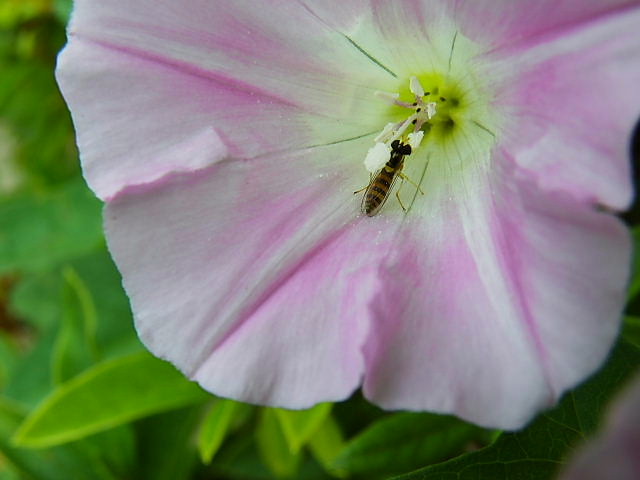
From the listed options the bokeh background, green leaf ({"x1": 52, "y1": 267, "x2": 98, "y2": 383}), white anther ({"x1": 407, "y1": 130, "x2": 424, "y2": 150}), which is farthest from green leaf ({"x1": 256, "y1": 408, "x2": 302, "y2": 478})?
white anther ({"x1": 407, "y1": 130, "x2": 424, "y2": 150})

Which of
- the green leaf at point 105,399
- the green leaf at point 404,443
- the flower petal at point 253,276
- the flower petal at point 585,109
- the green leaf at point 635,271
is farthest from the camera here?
the green leaf at point 105,399

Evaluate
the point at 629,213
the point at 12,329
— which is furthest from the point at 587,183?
the point at 12,329

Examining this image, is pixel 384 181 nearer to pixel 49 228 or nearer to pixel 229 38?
pixel 229 38

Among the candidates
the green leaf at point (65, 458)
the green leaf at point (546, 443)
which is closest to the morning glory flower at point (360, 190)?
the green leaf at point (546, 443)


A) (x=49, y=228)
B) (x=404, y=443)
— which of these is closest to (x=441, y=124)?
(x=404, y=443)

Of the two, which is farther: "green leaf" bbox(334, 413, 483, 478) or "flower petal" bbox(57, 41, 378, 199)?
"green leaf" bbox(334, 413, 483, 478)

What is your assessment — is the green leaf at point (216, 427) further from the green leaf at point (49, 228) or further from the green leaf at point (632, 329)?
the green leaf at point (632, 329)

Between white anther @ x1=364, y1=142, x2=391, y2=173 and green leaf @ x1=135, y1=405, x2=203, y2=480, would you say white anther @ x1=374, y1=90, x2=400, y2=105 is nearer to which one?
white anther @ x1=364, y1=142, x2=391, y2=173
